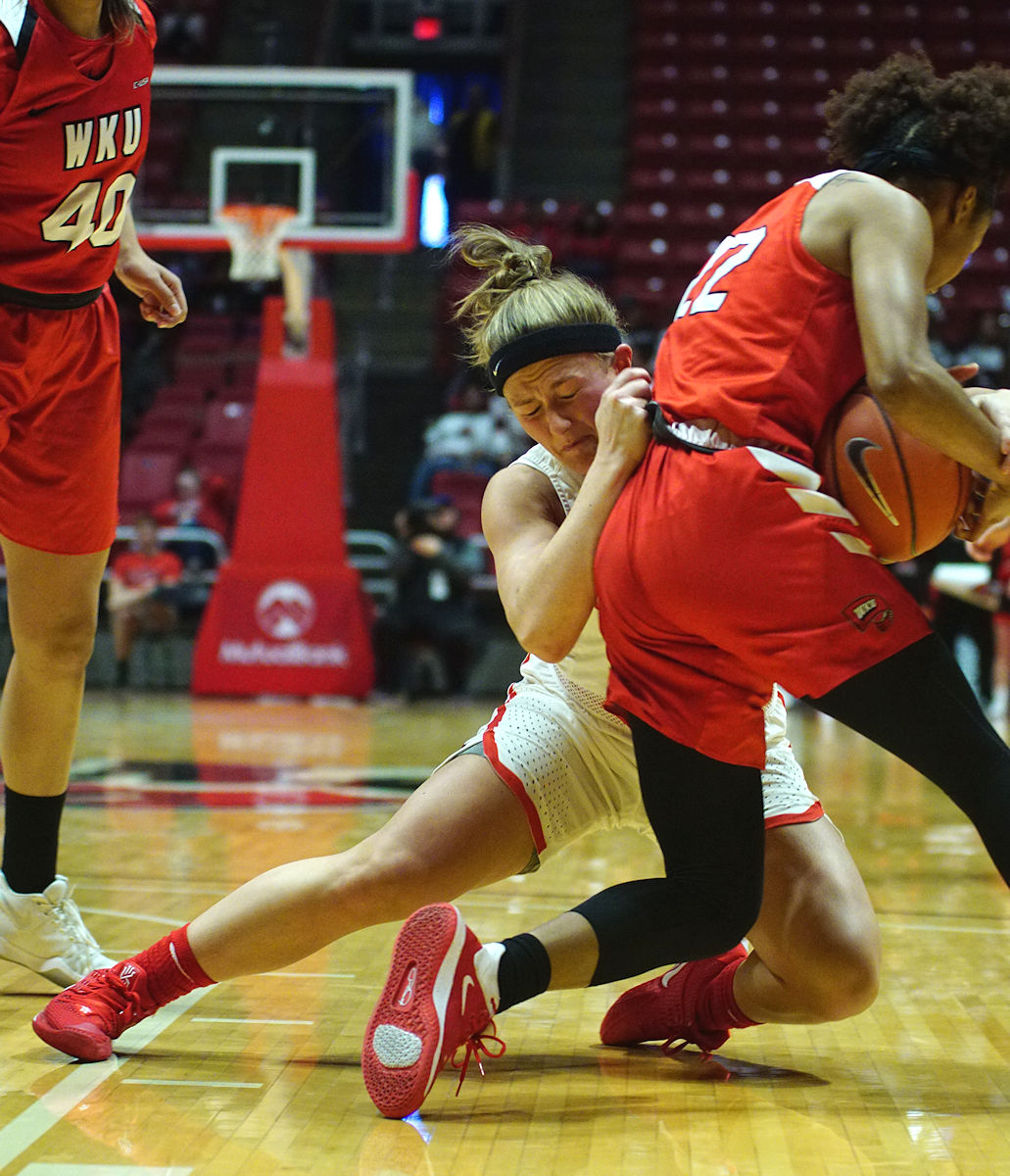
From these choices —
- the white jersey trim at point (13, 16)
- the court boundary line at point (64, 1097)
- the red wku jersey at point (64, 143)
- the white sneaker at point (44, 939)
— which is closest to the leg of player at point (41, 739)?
the white sneaker at point (44, 939)

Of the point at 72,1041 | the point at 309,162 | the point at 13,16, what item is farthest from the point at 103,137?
the point at 309,162

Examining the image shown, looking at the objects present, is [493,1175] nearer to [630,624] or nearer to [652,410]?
[630,624]

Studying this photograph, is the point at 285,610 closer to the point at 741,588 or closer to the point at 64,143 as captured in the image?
the point at 64,143

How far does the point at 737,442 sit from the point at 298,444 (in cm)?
815

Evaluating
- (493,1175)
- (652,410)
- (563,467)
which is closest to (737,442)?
(652,410)

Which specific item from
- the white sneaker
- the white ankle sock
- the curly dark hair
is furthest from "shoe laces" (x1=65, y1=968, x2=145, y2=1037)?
the curly dark hair

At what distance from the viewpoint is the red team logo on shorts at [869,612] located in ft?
6.53

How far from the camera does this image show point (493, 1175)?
1.85m

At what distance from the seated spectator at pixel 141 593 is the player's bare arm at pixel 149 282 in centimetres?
752

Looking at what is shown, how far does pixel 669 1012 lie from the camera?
2.49 meters

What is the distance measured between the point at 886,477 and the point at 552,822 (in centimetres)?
75

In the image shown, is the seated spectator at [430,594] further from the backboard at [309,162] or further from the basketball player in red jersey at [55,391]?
the basketball player in red jersey at [55,391]

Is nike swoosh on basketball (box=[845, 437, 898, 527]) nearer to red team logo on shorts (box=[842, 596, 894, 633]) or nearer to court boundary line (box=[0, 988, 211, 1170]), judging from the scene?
red team logo on shorts (box=[842, 596, 894, 633])

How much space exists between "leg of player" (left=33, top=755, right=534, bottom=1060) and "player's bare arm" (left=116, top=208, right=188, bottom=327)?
1.23 metres
